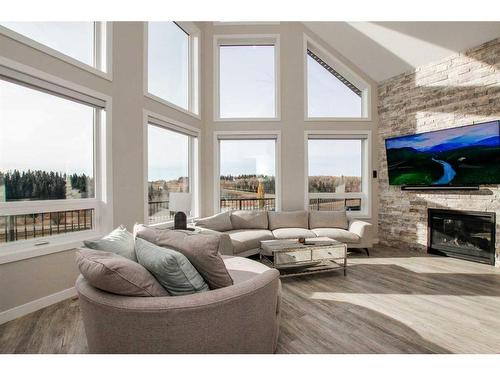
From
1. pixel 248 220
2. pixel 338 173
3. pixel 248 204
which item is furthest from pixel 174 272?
pixel 338 173

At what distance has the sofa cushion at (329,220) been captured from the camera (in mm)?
4816

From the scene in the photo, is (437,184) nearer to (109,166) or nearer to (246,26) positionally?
(246,26)

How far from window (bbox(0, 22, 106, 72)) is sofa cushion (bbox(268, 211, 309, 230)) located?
3374 millimetres

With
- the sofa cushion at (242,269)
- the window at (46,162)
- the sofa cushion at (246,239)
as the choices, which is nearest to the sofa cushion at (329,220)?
the sofa cushion at (246,239)

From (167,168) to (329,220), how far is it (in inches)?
117

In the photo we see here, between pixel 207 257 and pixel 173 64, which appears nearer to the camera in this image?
pixel 207 257

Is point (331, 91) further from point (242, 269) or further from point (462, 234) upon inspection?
point (242, 269)

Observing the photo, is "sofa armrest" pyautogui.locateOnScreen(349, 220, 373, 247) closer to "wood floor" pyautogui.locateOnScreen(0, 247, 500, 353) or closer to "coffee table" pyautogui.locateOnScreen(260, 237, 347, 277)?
"wood floor" pyautogui.locateOnScreen(0, 247, 500, 353)

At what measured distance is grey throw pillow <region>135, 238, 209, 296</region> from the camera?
4.74 feet

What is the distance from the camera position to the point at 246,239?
4.03m

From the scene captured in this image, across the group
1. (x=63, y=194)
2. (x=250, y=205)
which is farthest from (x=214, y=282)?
(x=250, y=205)

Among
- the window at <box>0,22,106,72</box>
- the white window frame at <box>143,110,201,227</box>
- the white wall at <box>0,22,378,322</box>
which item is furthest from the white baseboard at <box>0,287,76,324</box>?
the window at <box>0,22,106,72</box>

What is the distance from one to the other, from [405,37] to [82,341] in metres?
5.70

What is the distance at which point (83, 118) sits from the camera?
3.09 m
